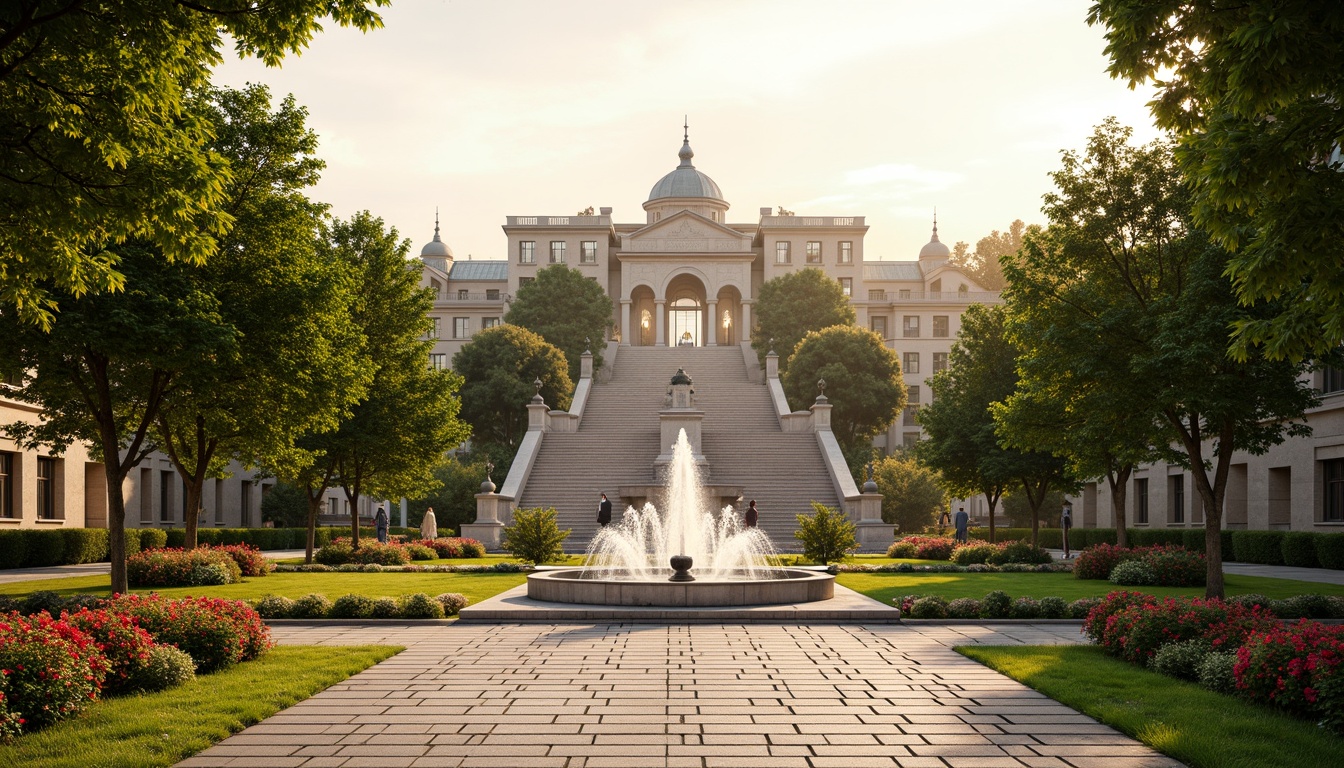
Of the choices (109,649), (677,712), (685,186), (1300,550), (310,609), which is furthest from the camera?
(685,186)

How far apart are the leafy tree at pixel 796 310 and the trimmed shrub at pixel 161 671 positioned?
5973cm

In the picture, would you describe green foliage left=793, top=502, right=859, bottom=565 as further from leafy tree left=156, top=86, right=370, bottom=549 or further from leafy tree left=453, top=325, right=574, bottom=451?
leafy tree left=453, top=325, right=574, bottom=451

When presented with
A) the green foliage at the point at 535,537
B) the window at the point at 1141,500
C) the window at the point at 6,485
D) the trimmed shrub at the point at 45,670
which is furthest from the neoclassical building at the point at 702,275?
the trimmed shrub at the point at 45,670

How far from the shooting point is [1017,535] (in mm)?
46812

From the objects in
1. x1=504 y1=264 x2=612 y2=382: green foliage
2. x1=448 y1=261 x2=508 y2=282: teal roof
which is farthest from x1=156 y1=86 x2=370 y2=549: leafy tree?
x1=448 y1=261 x2=508 y2=282: teal roof

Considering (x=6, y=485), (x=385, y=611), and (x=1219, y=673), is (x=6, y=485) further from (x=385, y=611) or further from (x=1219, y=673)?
(x=1219, y=673)

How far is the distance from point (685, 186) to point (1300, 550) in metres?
74.7

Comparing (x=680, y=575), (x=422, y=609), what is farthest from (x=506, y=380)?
(x=422, y=609)

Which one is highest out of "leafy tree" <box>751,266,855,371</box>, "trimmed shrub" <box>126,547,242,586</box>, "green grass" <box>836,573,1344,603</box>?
"leafy tree" <box>751,266,855,371</box>

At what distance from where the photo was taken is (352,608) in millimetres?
15836

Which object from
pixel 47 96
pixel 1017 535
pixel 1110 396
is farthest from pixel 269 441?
pixel 1017 535

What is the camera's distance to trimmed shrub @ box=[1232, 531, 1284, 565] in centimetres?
3306

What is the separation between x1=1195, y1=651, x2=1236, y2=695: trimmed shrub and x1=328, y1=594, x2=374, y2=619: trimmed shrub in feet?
36.1

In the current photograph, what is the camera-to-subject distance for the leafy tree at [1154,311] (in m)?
16.7
